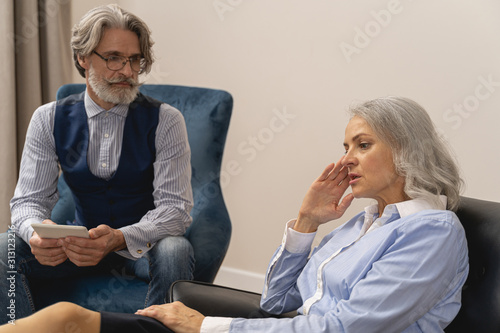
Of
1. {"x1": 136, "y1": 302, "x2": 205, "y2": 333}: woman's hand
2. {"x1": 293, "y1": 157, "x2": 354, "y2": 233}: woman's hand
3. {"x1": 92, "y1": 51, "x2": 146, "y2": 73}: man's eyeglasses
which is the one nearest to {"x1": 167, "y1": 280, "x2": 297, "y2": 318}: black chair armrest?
{"x1": 136, "y1": 302, "x2": 205, "y2": 333}: woman's hand

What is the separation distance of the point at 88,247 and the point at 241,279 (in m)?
1.45

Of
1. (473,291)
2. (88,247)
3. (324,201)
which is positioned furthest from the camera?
(88,247)

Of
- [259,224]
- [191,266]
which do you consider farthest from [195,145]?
[259,224]

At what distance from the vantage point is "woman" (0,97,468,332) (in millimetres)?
1237

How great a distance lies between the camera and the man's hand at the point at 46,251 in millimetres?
1812

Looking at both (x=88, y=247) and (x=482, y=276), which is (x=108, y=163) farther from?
(x=482, y=276)

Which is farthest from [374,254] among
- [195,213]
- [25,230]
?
[25,230]

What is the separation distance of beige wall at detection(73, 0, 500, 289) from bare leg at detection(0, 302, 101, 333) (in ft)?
5.35

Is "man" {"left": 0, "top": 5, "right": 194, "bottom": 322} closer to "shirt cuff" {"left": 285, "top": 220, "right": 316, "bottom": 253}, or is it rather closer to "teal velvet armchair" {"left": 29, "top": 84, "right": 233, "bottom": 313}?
"teal velvet armchair" {"left": 29, "top": 84, "right": 233, "bottom": 313}

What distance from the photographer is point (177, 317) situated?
1382mm

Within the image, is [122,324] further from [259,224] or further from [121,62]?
[259,224]

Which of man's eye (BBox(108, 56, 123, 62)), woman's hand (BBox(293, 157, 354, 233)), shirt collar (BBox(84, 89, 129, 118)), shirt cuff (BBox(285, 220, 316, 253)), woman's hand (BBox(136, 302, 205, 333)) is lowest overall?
woman's hand (BBox(136, 302, 205, 333))

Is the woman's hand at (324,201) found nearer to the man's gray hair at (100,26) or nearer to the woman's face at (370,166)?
the woman's face at (370,166)

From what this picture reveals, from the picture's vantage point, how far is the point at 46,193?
6.88 ft
